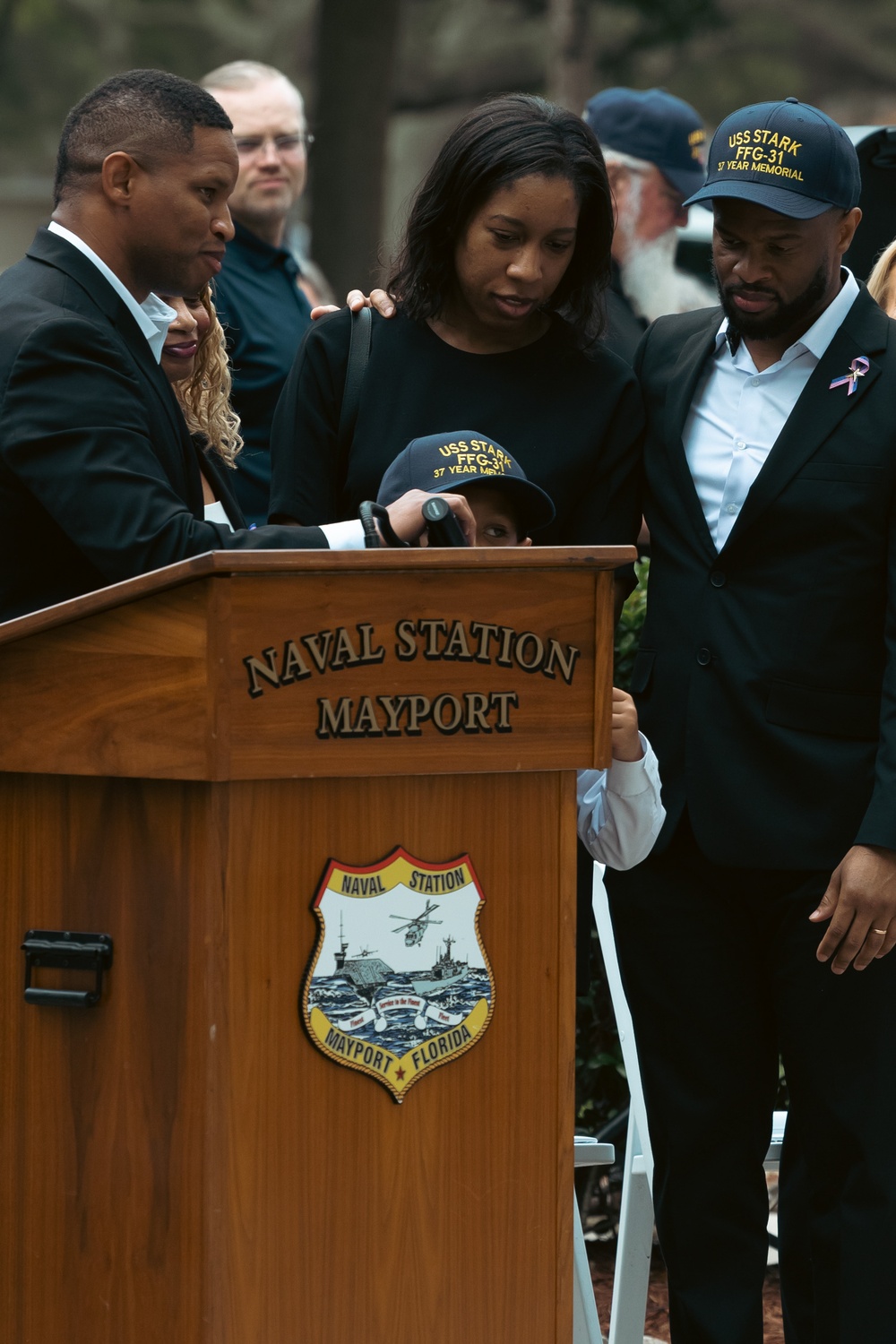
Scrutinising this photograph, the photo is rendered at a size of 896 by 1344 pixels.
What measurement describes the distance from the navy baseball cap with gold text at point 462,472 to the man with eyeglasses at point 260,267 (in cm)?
167

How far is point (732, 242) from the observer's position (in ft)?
9.91

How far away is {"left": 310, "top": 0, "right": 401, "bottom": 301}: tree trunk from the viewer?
1256 centimetres

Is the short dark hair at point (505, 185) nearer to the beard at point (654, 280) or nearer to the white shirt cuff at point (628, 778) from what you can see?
the white shirt cuff at point (628, 778)

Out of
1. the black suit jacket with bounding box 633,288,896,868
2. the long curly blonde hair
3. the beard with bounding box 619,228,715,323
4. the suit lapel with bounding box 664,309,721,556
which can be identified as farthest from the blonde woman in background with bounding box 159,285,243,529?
the beard with bounding box 619,228,715,323

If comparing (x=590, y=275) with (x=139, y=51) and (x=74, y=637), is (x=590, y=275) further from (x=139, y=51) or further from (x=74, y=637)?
(x=139, y=51)

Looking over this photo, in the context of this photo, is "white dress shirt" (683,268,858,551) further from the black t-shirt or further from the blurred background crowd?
the blurred background crowd

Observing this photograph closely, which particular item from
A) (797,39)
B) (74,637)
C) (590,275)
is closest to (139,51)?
(797,39)

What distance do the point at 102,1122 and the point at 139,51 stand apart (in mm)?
12670

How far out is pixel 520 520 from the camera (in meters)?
2.84

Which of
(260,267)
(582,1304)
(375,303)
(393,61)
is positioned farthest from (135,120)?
(393,61)

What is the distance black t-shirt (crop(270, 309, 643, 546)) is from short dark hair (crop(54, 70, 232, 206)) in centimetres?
57

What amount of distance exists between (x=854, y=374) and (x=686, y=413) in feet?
1.01

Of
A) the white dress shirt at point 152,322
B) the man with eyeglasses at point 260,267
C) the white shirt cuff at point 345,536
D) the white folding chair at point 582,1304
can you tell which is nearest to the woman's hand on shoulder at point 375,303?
the white dress shirt at point 152,322

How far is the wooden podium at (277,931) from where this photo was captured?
2111mm
